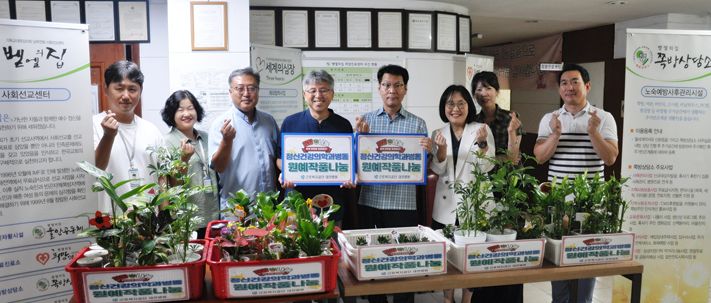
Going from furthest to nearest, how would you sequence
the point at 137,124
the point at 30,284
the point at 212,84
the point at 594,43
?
1. the point at 594,43
2. the point at 212,84
3. the point at 137,124
4. the point at 30,284

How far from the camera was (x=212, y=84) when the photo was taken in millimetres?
3535

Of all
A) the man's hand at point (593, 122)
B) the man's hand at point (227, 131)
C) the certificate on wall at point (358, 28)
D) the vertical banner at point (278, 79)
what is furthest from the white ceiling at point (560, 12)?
the man's hand at point (227, 131)

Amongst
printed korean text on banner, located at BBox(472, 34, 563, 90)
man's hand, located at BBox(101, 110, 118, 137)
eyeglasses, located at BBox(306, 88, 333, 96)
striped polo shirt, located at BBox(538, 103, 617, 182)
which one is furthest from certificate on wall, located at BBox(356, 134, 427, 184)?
printed korean text on banner, located at BBox(472, 34, 563, 90)

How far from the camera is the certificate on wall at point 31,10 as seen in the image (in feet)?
13.0

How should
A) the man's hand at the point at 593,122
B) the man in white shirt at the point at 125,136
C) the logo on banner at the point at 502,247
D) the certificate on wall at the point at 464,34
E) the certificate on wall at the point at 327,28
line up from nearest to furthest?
1. the logo on banner at the point at 502,247
2. the man in white shirt at the point at 125,136
3. the man's hand at the point at 593,122
4. the certificate on wall at the point at 327,28
5. the certificate on wall at the point at 464,34

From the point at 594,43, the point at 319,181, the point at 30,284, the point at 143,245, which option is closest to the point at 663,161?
the point at 319,181

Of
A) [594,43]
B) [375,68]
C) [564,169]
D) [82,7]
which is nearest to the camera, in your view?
[564,169]

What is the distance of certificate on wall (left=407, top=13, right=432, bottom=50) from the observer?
205 inches

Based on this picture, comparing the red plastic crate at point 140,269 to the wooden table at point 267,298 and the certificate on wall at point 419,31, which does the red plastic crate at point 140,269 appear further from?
the certificate on wall at point 419,31

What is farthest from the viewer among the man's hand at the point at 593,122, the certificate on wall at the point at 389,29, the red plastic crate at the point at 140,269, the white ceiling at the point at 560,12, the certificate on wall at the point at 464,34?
the certificate on wall at the point at 464,34

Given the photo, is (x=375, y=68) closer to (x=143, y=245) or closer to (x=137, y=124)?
(x=137, y=124)

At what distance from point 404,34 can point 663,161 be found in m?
2.97

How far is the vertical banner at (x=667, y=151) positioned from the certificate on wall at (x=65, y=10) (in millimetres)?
4347

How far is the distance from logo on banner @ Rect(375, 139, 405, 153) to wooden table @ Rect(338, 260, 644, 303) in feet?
2.77
